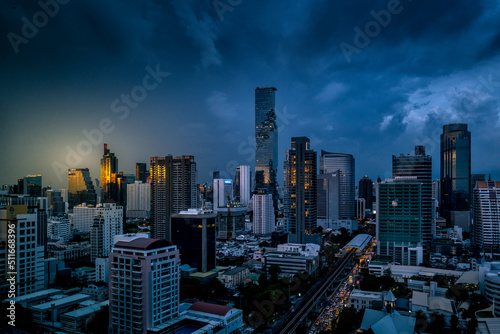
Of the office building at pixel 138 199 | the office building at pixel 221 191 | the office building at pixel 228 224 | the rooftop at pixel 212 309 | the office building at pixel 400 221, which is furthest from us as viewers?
the office building at pixel 138 199

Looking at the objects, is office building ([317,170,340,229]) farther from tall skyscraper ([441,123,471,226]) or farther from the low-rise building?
the low-rise building

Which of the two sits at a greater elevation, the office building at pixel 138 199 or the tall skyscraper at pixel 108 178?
the tall skyscraper at pixel 108 178

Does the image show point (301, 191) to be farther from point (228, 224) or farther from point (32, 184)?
point (32, 184)

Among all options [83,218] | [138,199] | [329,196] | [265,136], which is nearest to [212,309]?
[83,218]

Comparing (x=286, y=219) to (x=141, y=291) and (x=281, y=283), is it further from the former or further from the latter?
(x=141, y=291)

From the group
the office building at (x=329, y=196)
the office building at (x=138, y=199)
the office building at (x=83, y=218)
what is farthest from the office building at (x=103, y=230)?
the office building at (x=329, y=196)

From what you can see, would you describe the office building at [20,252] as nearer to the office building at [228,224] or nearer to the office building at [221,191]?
the office building at [228,224]

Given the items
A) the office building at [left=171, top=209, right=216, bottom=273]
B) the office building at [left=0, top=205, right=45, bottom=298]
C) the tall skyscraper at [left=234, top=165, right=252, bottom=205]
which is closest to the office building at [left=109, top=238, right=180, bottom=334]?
the office building at [left=0, top=205, right=45, bottom=298]

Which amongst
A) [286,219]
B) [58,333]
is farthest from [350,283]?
[58,333]
